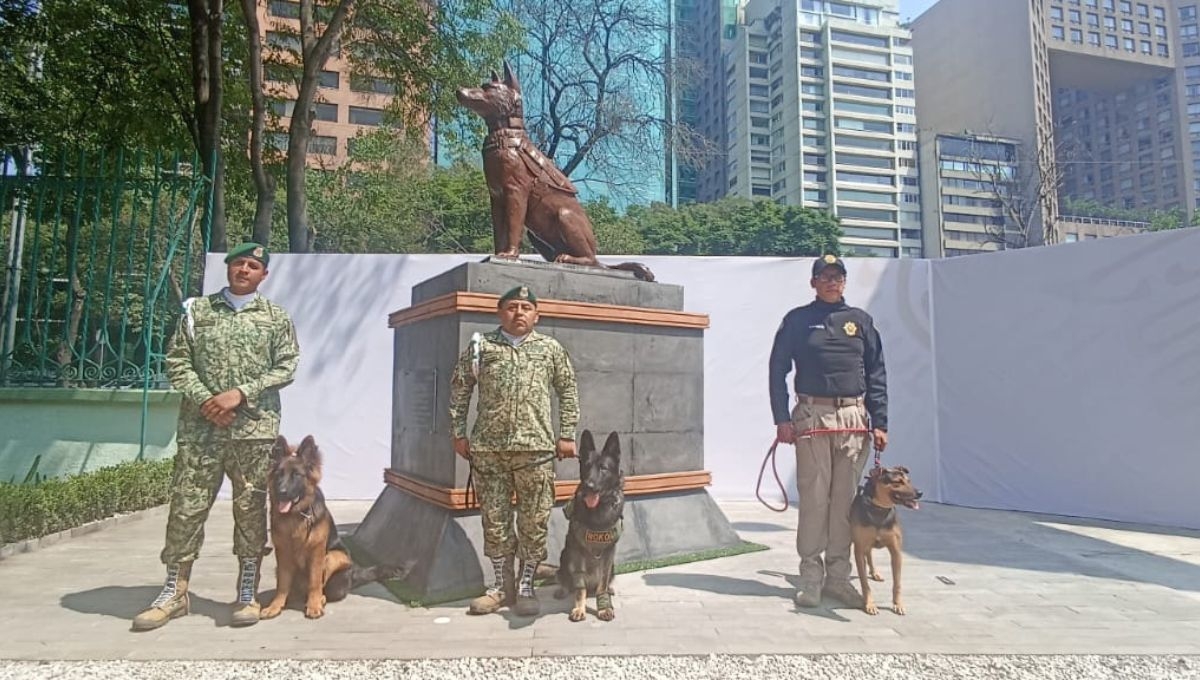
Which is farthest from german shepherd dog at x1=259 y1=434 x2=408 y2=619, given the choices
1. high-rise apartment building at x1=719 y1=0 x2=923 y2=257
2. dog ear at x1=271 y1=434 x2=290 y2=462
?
high-rise apartment building at x1=719 y1=0 x2=923 y2=257

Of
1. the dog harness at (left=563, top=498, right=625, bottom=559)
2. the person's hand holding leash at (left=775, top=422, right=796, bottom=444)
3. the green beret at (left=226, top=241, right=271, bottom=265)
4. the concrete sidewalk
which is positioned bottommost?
the concrete sidewalk

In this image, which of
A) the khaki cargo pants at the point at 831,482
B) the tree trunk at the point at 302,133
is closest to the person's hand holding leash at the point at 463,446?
the khaki cargo pants at the point at 831,482

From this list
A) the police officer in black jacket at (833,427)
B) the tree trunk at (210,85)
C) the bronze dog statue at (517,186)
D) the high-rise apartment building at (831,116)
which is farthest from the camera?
the high-rise apartment building at (831,116)

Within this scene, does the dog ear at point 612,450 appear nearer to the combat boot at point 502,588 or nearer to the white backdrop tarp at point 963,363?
A: the combat boot at point 502,588

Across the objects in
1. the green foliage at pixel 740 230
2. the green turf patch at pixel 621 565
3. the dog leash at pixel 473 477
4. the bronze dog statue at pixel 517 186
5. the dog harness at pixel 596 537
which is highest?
the green foliage at pixel 740 230

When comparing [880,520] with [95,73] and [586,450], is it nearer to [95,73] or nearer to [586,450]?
[586,450]

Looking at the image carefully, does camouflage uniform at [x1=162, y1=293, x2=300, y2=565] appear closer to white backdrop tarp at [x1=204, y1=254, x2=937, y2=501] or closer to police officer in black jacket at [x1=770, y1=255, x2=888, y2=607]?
police officer in black jacket at [x1=770, y1=255, x2=888, y2=607]

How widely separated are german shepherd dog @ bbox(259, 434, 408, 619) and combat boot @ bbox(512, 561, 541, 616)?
3.50 feet

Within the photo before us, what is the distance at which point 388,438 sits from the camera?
315 inches

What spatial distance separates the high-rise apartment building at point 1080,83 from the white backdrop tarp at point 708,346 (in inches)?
2700

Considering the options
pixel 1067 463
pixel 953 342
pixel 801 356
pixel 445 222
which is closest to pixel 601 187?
pixel 445 222

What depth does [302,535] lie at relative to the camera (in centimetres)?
382

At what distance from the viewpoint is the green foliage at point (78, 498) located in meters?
5.55

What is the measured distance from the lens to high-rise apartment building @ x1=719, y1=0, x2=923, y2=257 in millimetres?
76000
